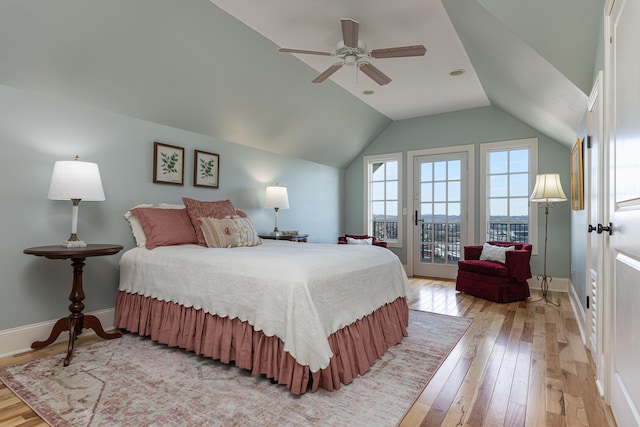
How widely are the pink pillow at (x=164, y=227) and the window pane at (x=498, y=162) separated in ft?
14.4

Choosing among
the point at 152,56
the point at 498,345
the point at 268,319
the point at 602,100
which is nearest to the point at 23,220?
the point at 152,56

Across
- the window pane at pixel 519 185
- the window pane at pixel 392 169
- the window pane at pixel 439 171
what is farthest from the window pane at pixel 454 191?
the window pane at pixel 392 169

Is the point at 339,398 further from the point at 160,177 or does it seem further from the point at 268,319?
the point at 160,177

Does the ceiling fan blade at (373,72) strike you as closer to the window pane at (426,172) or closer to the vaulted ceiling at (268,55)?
the vaulted ceiling at (268,55)

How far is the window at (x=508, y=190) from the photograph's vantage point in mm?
4969

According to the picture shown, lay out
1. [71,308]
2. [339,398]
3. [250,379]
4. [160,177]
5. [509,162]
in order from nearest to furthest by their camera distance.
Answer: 1. [339,398]
2. [250,379]
3. [71,308]
4. [160,177]
5. [509,162]

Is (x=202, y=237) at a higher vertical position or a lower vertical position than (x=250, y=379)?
higher

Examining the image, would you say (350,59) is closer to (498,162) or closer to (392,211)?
(498,162)

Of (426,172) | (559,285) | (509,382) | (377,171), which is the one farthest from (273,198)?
(559,285)

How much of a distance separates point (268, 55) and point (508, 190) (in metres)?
3.89

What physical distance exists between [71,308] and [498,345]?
3.20 metres

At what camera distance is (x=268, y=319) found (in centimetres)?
200

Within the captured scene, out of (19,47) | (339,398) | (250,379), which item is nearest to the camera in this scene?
(339,398)

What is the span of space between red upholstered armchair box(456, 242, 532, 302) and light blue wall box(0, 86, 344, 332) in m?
3.29
